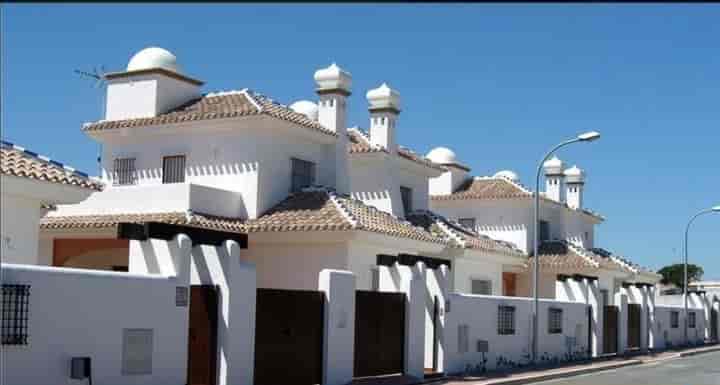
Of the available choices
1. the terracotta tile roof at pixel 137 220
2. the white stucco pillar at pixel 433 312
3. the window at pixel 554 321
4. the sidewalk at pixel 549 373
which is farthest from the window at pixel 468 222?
the white stucco pillar at pixel 433 312

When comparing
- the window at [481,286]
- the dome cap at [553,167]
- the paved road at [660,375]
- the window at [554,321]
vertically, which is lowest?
the paved road at [660,375]

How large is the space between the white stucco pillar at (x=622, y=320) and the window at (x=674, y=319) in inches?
349

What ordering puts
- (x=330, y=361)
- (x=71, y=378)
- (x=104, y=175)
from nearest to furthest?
(x=71, y=378), (x=330, y=361), (x=104, y=175)

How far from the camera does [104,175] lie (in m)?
31.0

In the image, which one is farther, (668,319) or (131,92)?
(668,319)

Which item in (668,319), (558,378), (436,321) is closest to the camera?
(436,321)

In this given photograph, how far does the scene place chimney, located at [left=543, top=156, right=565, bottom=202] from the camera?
4994cm

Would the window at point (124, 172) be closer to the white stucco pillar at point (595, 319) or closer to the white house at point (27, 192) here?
the white house at point (27, 192)

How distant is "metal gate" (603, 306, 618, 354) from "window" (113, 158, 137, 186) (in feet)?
60.2

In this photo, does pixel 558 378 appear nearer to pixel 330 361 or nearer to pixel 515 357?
pixel 515 357

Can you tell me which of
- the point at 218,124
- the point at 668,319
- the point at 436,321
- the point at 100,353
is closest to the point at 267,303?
the point at 100,353

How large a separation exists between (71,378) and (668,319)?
37098 mm

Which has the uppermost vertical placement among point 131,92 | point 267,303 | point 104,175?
point 131,92

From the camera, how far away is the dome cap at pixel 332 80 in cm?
3175
